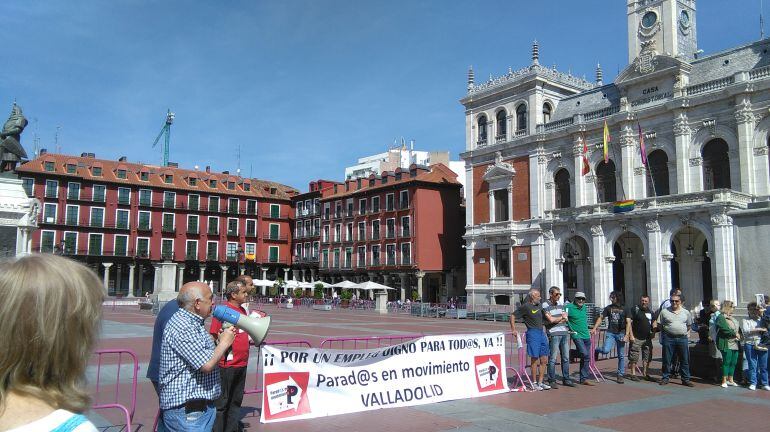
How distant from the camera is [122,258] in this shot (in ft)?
212

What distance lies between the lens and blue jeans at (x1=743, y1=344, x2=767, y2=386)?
11734mm

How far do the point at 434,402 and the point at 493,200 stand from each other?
123 ft

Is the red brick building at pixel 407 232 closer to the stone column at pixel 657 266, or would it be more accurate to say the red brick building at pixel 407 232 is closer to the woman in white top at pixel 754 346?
the stone column at pixel 657 266

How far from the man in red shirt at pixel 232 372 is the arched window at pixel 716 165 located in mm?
33986

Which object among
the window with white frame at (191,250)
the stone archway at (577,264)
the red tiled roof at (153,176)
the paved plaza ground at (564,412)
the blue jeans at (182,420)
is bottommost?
the paved plaza ground at (564,412)

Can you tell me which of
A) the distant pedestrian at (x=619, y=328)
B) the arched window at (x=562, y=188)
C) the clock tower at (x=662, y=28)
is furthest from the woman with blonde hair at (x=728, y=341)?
the arched window at (x=562, y=188)

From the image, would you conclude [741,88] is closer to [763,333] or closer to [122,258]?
[763,333]

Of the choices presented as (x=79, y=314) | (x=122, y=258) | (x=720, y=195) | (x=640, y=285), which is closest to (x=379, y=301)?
(x=640, y=285)

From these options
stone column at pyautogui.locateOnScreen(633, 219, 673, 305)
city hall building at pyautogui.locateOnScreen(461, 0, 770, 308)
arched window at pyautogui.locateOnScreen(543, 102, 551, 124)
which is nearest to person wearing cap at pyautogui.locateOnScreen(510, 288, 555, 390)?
city hall building at pyautogui.locateOnScreen(461, 0, 770, 308)

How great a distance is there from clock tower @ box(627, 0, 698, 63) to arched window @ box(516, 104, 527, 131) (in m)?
8.02

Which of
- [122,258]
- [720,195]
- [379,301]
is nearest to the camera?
[720,195]

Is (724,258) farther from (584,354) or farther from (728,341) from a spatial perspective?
(584,354)

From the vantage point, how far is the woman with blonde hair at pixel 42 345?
192cm

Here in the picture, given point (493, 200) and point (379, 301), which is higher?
point (493, 200)
